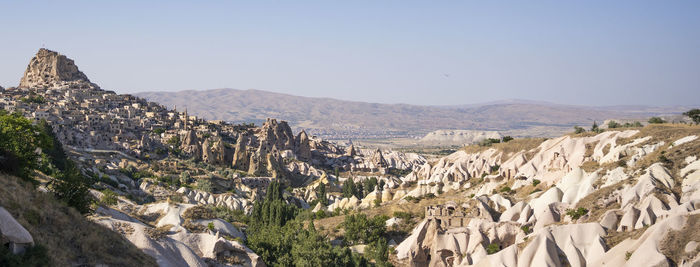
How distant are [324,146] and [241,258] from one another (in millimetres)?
111758

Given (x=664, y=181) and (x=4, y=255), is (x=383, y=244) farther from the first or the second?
(x=4, y=255)

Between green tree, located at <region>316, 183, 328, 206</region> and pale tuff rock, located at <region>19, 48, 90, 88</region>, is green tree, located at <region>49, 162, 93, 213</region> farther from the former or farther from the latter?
pale tuff rock, located at <region>19, 48, 90, 88</region>

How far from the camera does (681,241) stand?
31844mm

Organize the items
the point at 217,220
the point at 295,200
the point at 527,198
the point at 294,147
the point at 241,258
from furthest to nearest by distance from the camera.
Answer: the point at 294,147 < the point at 295,200 < the point at 527,198 < the point at 217,220 < the point at 241,258

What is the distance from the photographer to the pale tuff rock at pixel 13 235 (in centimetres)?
2031

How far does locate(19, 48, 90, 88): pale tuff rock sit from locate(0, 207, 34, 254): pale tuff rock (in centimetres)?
13646

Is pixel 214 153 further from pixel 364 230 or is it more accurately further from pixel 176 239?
pixel 176 239

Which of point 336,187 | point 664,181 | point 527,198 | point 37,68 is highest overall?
point 37,68

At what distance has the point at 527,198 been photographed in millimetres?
54844

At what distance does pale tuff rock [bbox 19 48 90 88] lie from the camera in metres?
147

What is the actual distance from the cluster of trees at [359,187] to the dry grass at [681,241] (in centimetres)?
5712

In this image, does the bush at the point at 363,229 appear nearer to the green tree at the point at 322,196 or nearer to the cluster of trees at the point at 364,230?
the cluster of trees at the point at 364,230

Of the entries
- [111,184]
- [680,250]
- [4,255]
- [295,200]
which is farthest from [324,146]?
[4,255]

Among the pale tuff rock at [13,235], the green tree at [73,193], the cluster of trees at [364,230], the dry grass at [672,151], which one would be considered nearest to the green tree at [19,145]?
the green tree at [73,193]
